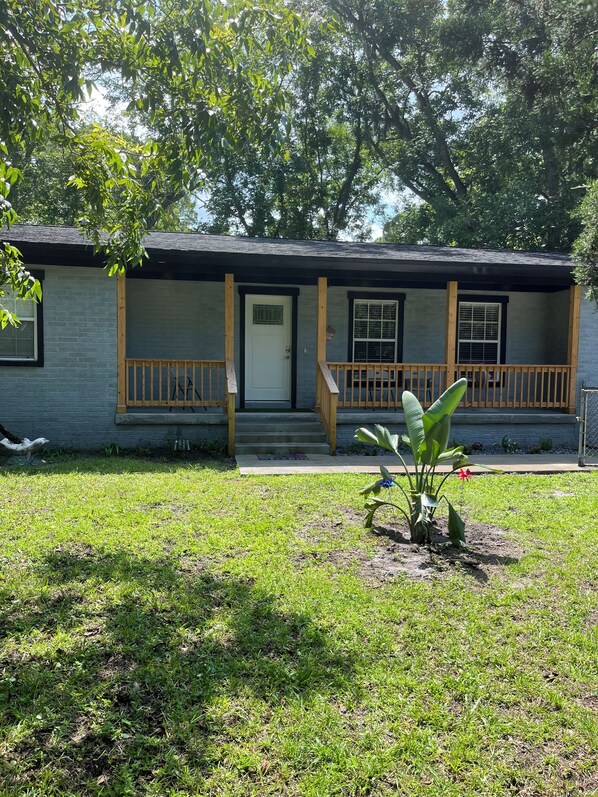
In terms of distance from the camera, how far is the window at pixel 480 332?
13039mm

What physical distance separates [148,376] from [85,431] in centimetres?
215

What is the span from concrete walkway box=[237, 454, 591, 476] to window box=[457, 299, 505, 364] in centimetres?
357

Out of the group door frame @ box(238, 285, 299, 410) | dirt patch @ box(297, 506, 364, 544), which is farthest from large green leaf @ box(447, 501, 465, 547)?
door frame @ box(238, 285, 299, 410)

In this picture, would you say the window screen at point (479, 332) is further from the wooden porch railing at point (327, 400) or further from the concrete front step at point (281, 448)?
the concrete front step at point (281, 448)

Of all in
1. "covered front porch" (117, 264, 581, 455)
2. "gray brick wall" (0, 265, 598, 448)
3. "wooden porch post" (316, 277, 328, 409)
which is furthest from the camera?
"covered front porch" (117, 264, 581, 455)

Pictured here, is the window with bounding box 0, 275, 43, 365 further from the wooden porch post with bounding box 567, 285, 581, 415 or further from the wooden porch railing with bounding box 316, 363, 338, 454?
the wooden porch post with bounding box 567, 285, 581, 415

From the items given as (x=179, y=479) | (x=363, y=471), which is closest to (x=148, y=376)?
(x=179, y=479)

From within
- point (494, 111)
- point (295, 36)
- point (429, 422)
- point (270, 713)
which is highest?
point (494, 111)

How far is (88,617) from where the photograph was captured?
3.71 metres

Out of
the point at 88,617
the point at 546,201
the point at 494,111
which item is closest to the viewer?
the point at 88,617

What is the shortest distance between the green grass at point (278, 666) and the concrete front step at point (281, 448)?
13.3 feet

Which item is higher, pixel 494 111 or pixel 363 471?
pixel 494 111

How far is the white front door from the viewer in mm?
12273

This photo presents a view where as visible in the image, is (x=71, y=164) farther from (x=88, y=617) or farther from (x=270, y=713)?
(x=270, y=713)
